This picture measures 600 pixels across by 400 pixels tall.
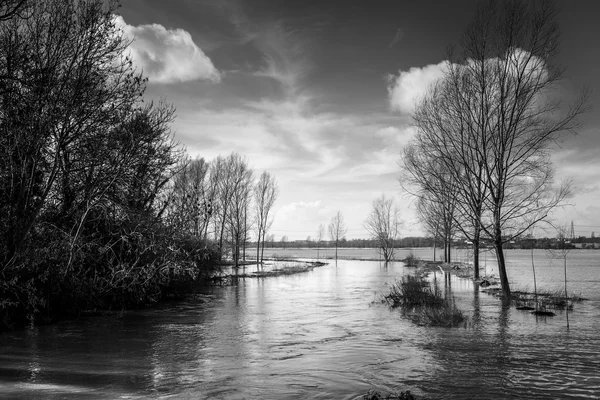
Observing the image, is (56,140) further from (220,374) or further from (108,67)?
(220,374)

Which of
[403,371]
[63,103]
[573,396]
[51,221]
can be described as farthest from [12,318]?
[573,396]

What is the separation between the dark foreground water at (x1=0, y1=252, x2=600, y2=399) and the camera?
8.00m

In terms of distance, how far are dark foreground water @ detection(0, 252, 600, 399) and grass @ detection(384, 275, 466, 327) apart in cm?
57

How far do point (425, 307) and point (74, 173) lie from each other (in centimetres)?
1387

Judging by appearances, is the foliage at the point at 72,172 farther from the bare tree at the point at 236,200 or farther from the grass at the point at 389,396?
the bare tree at the point at 236,200

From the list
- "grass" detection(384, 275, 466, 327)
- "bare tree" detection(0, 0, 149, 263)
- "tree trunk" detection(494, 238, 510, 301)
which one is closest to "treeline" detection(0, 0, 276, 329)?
"bare tree" detection(0, 0, 149, 263)

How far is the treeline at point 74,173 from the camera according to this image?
13430 millimetres

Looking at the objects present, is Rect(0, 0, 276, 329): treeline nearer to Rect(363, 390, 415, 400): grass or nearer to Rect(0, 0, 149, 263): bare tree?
Rect(0, 0, 149, 263): bare tree

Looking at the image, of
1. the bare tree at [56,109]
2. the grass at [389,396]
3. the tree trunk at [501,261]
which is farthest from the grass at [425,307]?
the bare tree at [56,109]

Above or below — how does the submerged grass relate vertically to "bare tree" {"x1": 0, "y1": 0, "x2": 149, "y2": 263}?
below

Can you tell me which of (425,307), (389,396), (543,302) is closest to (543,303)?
(543,302)

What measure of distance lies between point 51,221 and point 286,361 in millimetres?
10546

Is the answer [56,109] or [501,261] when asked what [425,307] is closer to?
[501,261]

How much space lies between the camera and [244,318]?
54.1 feet
